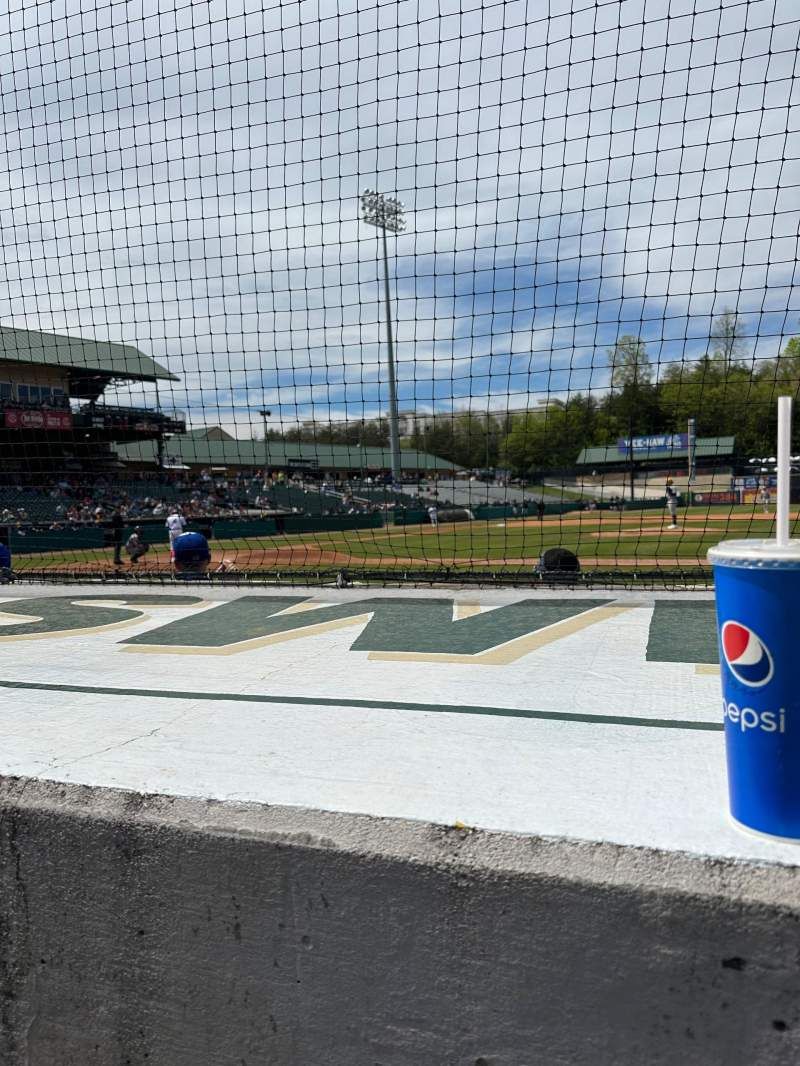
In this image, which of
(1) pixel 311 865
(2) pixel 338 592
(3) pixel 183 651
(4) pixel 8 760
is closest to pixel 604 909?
(1) pixel 311 865

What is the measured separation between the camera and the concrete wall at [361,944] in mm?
1214

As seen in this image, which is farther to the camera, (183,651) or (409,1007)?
(183,651)

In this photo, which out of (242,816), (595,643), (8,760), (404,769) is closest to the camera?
(242,816)

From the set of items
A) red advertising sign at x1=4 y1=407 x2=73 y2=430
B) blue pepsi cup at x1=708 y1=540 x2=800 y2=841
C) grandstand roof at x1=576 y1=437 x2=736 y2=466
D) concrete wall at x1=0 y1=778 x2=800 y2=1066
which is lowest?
concrete wall at x1=0 y1=778 x2=800 y2=1066

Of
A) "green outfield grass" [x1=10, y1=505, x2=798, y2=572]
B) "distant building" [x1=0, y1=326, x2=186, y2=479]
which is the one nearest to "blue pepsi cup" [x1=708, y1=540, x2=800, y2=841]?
"distant building" [x1=0, y1=326, x2=186, y2=479]

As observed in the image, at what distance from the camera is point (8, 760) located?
199 centimetres

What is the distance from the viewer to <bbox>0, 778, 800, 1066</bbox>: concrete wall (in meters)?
1.21

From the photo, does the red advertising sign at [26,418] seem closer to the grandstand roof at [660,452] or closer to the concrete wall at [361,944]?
the grandstand roof at [660,452]

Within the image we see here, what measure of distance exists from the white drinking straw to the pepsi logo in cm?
16

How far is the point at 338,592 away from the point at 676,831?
12.9ft

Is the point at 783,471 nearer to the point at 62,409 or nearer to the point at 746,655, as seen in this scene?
the point at 746,655

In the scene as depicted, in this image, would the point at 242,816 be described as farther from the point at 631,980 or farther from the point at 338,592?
the point at 338,592

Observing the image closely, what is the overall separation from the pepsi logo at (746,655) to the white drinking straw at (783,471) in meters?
0.16

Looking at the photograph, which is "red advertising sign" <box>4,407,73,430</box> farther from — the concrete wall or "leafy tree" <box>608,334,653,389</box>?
the concrete wall
